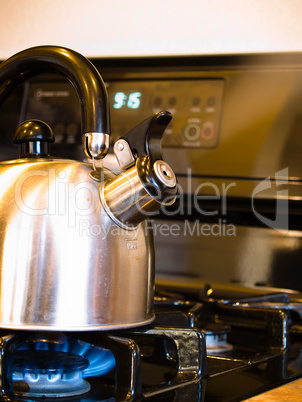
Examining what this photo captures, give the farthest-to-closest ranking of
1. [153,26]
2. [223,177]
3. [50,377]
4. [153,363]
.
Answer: [153,26], [223,177], [153,363], [50,377]

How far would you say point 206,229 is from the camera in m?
0.97

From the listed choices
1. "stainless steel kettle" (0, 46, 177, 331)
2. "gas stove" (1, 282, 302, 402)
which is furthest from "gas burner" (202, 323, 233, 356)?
"stainless steel kettle" (0, 46, 177, 331)

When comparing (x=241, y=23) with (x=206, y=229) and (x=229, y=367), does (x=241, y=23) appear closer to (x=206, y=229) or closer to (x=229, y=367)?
(x=206, y=229)

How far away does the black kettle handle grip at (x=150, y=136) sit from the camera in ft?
1.74

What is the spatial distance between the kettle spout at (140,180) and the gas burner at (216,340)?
194mm

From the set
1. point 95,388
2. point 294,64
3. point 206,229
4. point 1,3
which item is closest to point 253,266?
point 206,229

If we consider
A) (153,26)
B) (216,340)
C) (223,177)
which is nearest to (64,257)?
(216,340)

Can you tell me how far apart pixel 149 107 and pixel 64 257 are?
497 millimetres

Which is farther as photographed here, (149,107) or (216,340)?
(149,107)

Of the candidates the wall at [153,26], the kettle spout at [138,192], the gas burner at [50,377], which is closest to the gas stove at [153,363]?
the gas burner at [50,377]

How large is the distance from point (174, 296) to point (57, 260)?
32 centimetres

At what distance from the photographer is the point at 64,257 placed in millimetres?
528

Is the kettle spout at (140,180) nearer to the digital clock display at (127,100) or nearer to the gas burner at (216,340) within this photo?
the gas burner at (216,340)

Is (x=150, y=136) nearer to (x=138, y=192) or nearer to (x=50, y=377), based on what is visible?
(x=138, y=192)
